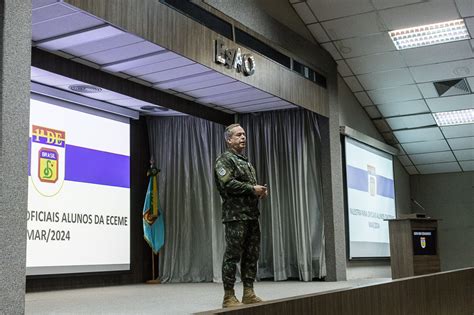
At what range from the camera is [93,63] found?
547 cm

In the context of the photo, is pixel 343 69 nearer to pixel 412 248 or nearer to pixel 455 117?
pixel 455 117

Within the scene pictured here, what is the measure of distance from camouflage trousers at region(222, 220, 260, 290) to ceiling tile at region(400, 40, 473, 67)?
4945 mm

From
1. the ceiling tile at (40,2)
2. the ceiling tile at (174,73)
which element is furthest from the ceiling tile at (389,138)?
the ceiling tile at (40,2)

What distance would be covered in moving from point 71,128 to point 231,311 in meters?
4.86

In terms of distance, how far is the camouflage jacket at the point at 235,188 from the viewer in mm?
3938

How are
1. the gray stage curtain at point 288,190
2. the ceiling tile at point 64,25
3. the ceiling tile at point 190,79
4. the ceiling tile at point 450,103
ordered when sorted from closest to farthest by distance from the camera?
1. the ceiling tile at point 64,25
2. the ceiling tile at point 190,79
3. the gray stage curtain at point 288,190
4. the ceiling tile at point 450,103

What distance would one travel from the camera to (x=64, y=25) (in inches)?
177

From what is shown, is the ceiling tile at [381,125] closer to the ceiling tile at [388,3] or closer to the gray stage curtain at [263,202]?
the gray stage curtain at [263,202]

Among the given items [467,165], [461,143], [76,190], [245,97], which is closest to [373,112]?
[461,143]

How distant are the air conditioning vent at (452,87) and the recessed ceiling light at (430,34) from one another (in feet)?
3.71

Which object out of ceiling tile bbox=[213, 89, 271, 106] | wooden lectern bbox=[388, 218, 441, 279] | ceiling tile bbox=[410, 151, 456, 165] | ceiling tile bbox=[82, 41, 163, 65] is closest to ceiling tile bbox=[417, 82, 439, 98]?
ceiling tile bbox=[410, 151, 456, 165]

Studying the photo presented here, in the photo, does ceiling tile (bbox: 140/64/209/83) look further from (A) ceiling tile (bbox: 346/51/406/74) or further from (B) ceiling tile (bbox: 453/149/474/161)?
(B) ceiling tile (bbox: 453/149/474/161)

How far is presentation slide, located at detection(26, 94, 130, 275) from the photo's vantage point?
5914 millimetres

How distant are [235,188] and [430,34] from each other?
16.1ft
